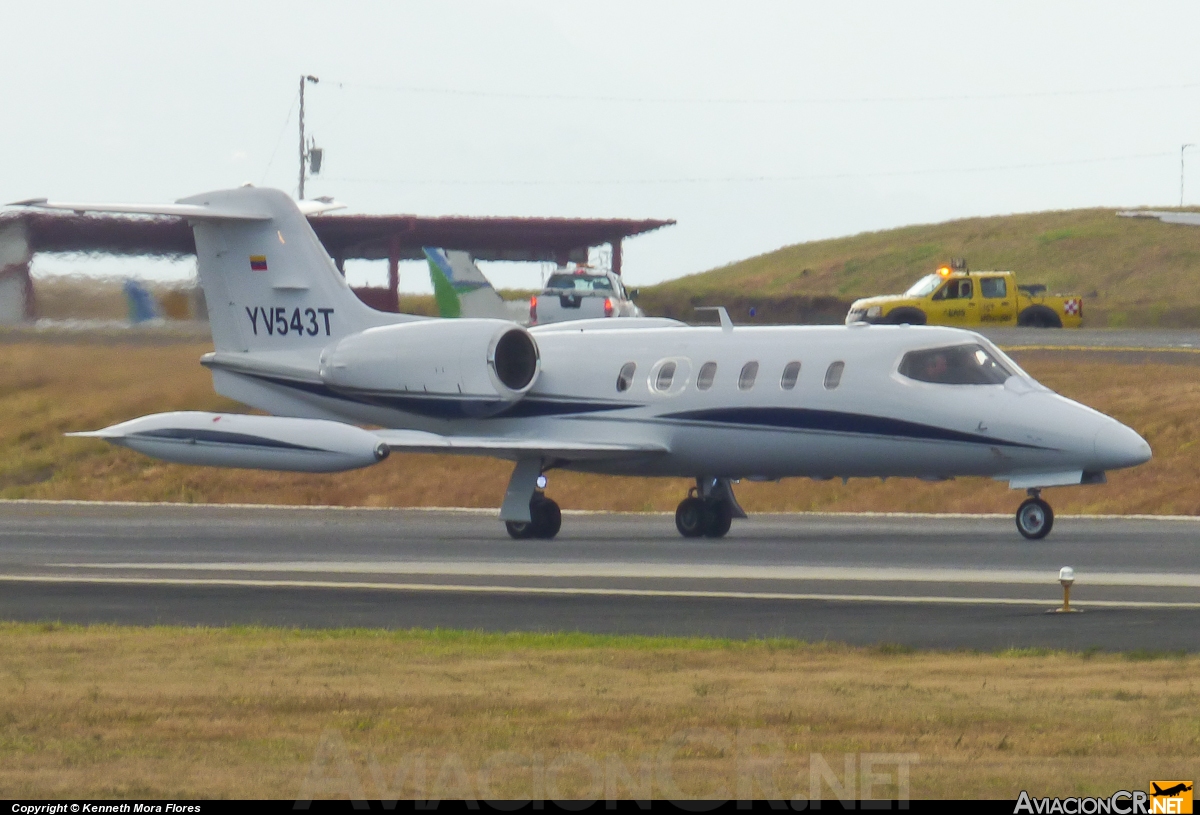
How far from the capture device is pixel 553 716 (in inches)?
418

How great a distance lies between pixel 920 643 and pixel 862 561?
26.4 ft

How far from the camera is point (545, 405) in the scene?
2817cm

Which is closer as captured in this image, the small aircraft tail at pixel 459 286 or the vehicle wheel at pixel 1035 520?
the vehicle wheel at pixel 1035 520

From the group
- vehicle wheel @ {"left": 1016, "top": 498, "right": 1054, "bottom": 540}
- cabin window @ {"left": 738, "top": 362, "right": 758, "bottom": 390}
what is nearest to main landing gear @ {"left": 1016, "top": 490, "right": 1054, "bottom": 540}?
vehicle wheel @ {"left": 1016, "top": 498, "right": 1054, "bottom": 540}

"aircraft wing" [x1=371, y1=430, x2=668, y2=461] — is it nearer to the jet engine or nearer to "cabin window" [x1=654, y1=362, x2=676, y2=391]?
the jet engine

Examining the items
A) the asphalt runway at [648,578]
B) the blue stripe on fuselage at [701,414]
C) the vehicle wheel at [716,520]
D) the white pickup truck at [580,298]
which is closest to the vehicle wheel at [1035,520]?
the asphalt runway at [648,578]

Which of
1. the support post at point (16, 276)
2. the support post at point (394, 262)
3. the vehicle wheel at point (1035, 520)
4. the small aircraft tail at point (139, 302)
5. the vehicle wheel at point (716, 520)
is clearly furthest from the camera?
the support post at point (394, 262)

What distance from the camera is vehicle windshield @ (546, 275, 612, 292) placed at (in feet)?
183

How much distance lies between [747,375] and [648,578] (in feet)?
22.9

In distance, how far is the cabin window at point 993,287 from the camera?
188 feet

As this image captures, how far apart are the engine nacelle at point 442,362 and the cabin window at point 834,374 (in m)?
4.67

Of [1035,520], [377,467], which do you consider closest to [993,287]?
[377,467]

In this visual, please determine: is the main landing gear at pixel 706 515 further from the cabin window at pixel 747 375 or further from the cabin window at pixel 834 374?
the cabin window at pixel 834 374

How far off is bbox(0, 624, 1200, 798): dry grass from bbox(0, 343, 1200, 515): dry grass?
20.2m
